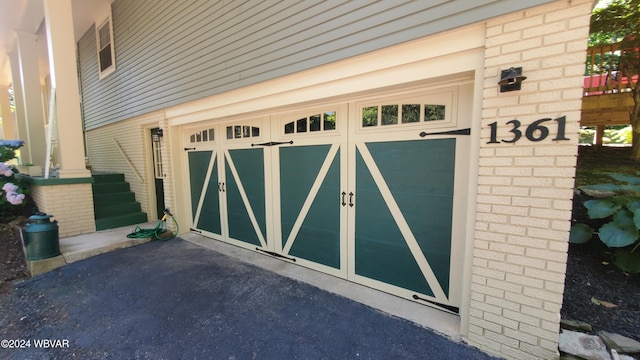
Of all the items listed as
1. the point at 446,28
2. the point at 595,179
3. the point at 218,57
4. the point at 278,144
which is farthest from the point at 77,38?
the point at 595,179

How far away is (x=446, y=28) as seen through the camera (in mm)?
2033

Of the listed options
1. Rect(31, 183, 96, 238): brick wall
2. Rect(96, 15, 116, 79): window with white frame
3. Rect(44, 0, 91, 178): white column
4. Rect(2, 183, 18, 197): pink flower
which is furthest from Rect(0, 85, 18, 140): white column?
Rect(2, 183, 18, 197): pink flower

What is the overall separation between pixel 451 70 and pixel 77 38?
11076mm

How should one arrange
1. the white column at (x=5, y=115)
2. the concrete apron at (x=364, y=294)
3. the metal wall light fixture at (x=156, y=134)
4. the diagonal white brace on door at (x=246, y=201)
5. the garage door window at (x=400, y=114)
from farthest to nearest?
the white column at (x=5, y=115), the metal wall light fixture at (x=156, y=134), the diagonal white brace on door at (x=246, y=201), the garage door window at (x=400, y=114), the concrete apron at (x=364, y=294)

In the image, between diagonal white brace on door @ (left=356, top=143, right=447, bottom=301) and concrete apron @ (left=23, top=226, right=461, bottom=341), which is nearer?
concrete apron @ (left=23, top=226, right=461, bottom=341)

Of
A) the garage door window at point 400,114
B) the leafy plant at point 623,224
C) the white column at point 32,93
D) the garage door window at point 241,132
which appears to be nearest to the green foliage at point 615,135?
the leafy plant at point 623,224

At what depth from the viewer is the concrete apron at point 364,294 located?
244cm

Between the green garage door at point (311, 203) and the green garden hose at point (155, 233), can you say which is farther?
the green garden hose at point (155, 233)

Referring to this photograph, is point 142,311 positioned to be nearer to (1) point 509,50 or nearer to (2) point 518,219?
(2) point 518,219

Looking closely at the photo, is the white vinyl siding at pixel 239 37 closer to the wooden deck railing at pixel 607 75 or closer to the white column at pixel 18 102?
the white column at pixel 18 102

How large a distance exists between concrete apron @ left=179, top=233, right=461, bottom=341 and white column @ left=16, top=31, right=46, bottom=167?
7.13 metres

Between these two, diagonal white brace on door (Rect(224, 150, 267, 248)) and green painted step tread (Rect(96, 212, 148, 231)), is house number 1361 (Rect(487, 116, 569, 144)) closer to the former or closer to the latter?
diagonal white brace on door (Rect(224, 150, 267, 248))

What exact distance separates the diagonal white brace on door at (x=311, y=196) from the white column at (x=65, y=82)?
14.8 ft

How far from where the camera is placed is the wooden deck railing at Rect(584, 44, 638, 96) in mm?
4668
